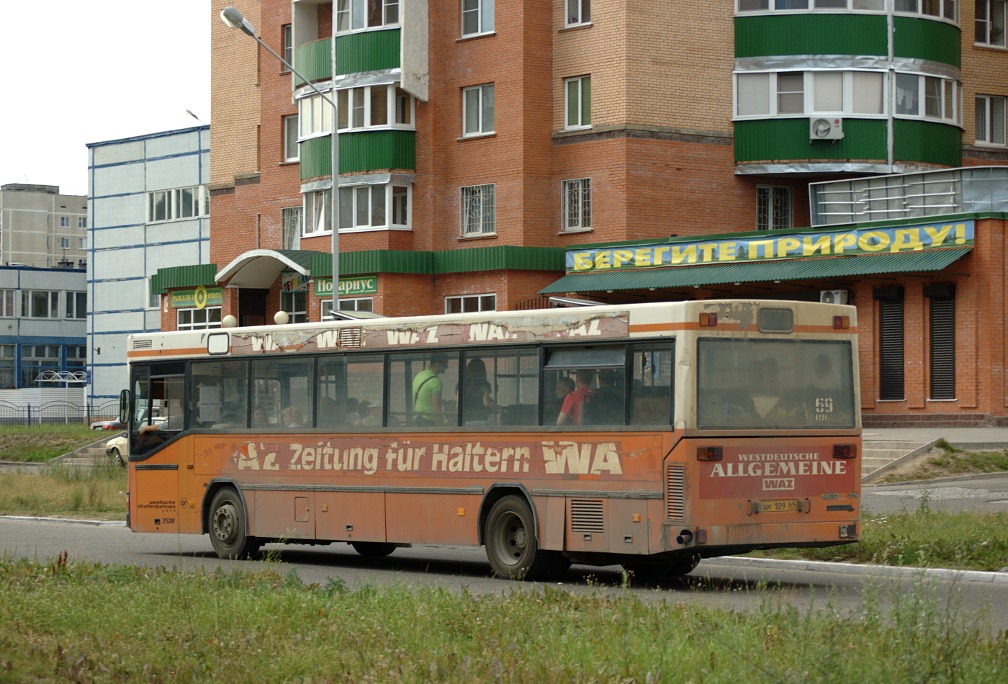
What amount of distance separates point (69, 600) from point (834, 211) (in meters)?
35.4

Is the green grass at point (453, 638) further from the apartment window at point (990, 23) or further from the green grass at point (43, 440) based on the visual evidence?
the green grass at point (43, 440)

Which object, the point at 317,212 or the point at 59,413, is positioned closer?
the point at 317,212

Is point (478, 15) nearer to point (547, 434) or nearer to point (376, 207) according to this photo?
point (376, 207)

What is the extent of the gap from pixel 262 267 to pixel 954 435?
26003mm

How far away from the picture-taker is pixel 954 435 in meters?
34.9

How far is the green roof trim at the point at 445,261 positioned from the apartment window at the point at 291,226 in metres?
5.04

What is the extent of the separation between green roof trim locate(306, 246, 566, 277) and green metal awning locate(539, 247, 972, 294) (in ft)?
2.65

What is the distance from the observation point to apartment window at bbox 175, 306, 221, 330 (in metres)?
56.7

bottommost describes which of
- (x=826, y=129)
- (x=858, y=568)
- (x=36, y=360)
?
(x=858, y=568)

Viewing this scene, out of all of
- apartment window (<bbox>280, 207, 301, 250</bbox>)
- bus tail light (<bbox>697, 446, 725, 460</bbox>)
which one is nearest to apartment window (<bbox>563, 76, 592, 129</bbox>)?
apartment window (<bbox>280, 207, 301, 250</bbox>)

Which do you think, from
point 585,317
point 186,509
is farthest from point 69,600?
point 186,509

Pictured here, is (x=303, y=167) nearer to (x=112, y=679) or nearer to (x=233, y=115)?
(x=233, y=115)

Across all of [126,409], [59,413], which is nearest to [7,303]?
[59,413]

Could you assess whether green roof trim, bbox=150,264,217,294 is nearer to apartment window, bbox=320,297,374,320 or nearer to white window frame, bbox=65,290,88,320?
apartment window, bbox=320,297,374,320
